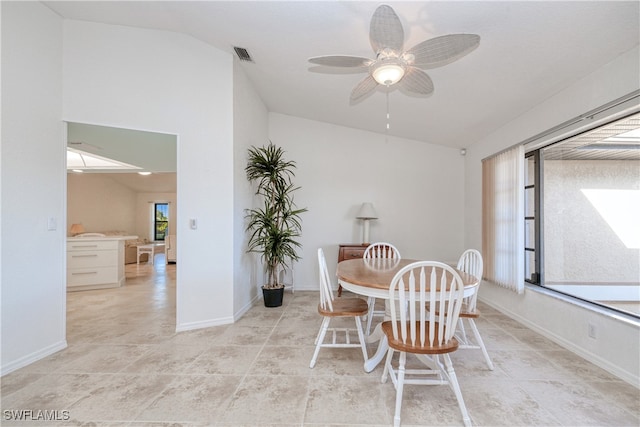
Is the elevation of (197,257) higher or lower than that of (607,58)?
lower

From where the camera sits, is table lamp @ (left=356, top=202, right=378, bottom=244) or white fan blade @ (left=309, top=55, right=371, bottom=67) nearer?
white fan blade @ (left=309, top=55, right=371, bottom=67)

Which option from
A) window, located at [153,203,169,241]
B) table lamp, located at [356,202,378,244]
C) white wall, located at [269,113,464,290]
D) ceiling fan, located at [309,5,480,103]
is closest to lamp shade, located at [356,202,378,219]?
table lamp, located at [356,202,378,244]

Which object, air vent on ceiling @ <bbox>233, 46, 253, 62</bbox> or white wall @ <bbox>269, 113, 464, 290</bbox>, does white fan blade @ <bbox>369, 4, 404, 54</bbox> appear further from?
white wall @ <bbox>269, 113, 464, 290</bbox>

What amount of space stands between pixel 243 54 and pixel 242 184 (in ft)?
4.81

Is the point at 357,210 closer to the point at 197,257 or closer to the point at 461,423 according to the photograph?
the point at 197,257

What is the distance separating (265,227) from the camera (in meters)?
3.60

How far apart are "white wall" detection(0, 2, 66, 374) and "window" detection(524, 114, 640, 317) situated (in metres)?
4.89

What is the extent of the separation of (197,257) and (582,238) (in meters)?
4.21

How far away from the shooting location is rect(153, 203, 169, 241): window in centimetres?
941

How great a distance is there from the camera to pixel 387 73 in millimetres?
1845

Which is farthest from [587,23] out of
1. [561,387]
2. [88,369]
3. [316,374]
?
[88,369]

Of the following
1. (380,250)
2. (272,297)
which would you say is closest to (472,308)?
(380,250)

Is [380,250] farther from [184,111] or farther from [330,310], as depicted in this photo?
[184,111]

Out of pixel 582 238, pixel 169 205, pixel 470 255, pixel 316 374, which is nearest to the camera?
pixel 316 374
